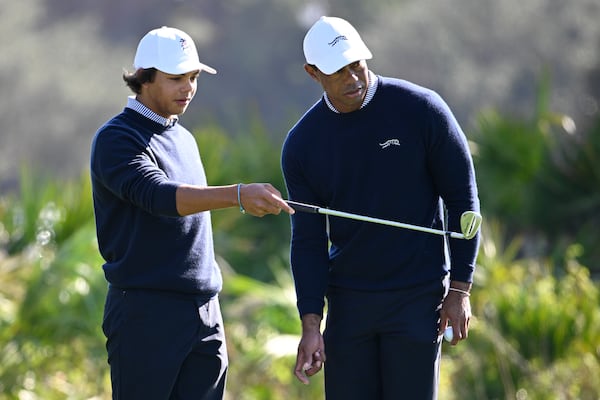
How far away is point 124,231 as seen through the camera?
4.21m

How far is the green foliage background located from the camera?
6734 mm

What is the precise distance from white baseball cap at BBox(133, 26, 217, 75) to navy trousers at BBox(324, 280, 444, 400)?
108 centimetres

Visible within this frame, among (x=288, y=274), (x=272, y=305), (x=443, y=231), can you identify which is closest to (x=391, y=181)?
(x=443, y=231)

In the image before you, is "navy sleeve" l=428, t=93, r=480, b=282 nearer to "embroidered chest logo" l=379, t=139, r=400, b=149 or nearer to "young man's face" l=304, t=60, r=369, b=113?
"embroidered chest logo" l=379, t=139, r=400, b=149

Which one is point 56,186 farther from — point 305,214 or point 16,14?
point 16,14

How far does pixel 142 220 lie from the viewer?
13.7 feet

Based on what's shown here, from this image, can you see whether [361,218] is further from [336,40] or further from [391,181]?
[336,40]

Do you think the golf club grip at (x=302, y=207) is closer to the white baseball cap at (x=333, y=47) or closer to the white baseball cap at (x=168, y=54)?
the white baseball cap at (x=333, y=47)

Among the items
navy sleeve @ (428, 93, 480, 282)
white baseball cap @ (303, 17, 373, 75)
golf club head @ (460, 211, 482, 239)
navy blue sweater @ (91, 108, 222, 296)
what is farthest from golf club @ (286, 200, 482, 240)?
white baseball cap @ (303, 17, 373, 75)

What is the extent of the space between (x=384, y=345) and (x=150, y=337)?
3.01 feet

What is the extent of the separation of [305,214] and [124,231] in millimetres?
771

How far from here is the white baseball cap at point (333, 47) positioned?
14.0 ft

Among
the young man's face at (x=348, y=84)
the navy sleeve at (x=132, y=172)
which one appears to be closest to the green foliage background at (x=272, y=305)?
the young man's face at (x=348, y=84)

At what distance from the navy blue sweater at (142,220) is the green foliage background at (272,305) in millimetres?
2697
